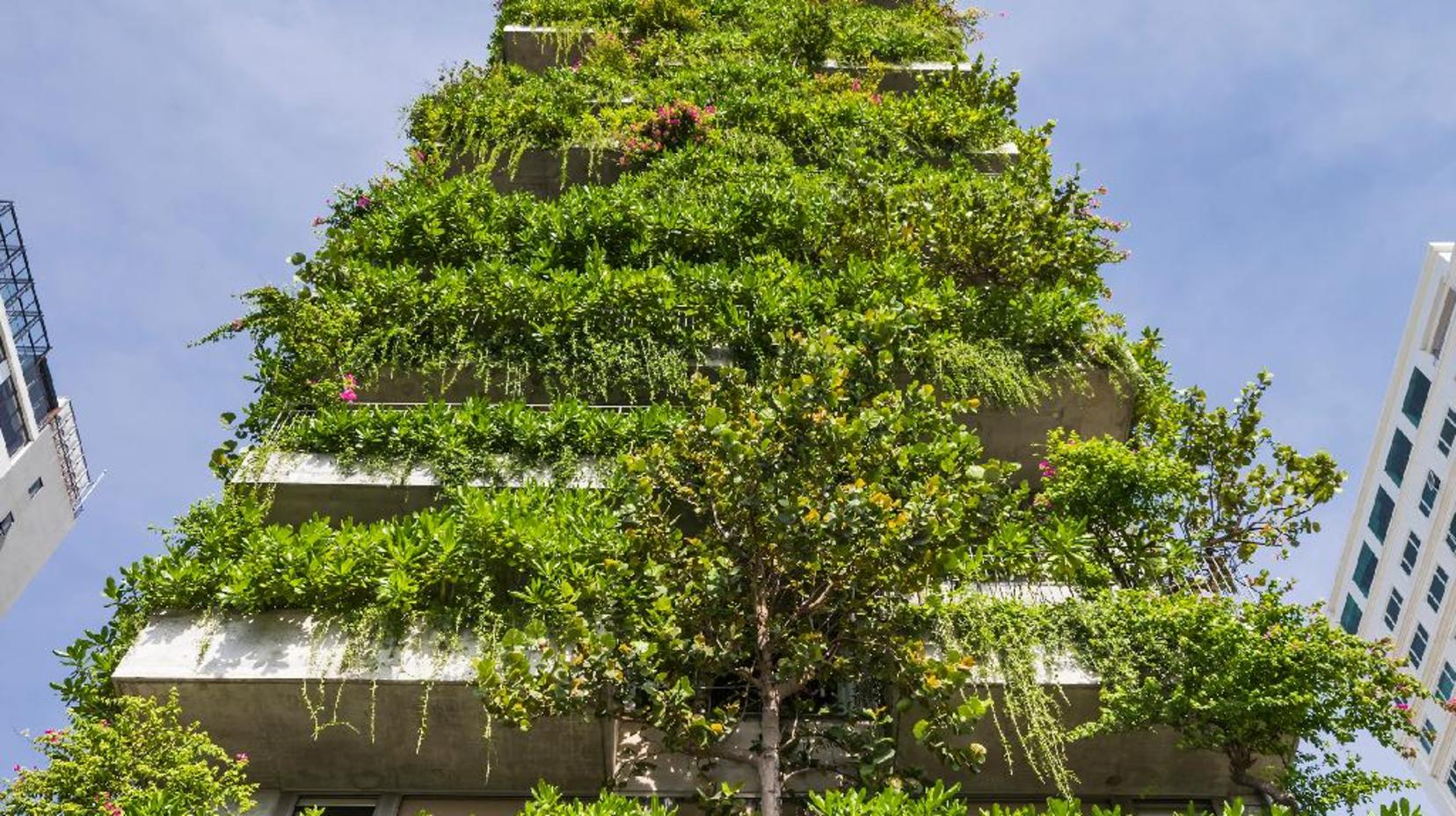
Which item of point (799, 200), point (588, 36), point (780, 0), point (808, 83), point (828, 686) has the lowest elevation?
point (828, 686)

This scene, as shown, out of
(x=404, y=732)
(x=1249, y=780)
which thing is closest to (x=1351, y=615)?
(x=1249, y=780)

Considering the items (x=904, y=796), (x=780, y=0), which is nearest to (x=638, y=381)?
(x=904, y=796)

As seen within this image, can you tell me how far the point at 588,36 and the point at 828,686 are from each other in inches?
716

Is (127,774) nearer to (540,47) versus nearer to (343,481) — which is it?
(343,481)

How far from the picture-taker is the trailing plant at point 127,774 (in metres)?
7.79

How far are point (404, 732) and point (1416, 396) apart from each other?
4644 cm

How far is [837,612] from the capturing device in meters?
8.62

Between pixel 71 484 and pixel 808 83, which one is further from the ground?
pixel 71 484

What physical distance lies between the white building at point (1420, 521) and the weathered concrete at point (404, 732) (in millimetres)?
35952

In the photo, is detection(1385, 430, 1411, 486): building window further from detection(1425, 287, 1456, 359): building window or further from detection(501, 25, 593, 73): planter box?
detection(501, 25, 593, 73): planter box

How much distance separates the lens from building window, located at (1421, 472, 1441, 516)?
41375 mm

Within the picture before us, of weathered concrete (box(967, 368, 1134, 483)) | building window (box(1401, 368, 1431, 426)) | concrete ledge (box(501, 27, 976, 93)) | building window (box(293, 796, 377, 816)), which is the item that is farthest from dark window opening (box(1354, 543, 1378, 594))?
building window (box(293, 796, 377, 816))

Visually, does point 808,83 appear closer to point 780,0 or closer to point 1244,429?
point 780,0

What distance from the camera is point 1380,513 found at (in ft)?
150
